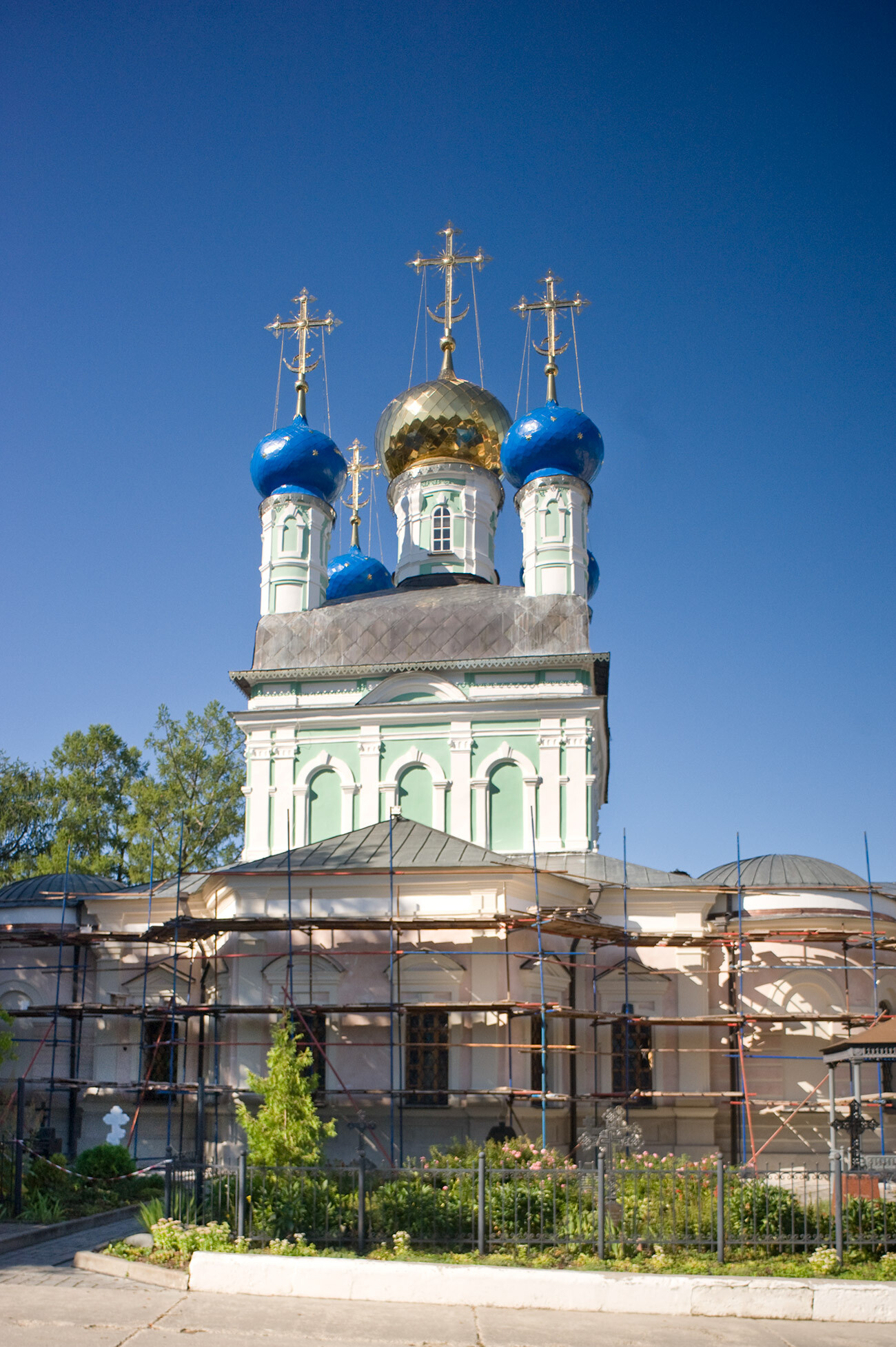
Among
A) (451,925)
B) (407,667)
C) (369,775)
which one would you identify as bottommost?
(451,925)

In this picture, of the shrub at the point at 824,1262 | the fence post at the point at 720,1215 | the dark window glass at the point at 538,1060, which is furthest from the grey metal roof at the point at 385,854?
Result: the shrub at the point at 824,1262

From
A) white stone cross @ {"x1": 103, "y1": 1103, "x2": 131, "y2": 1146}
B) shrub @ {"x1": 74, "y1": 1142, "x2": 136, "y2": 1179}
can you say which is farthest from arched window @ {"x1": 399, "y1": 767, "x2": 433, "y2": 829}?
shrub @ {"x1": 74, "y1": 1142, "x2": 136, "y2": 1179}

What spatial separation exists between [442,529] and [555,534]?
3.28 metres

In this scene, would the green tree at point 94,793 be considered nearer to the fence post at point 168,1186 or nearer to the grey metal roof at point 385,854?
the grey metal roof at point 385,854

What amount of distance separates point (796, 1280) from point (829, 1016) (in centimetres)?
851

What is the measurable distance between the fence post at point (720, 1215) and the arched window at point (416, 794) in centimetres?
1175

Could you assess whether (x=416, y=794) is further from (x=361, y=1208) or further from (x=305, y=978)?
(x=361, y=1208)

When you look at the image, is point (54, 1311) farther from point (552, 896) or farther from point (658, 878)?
point (658, 878)

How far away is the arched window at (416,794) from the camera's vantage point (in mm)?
21328

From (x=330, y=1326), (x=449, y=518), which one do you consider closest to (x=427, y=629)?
(x=449, y=518)

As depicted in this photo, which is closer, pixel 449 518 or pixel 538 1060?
pixel 538 1060

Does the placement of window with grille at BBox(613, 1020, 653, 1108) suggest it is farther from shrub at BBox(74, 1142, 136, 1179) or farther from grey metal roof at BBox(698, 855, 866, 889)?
shrub at BBox(74, 1142, 136, 1179)

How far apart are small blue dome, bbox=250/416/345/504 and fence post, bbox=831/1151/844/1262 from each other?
17568 mm

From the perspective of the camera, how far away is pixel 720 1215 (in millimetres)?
9633
